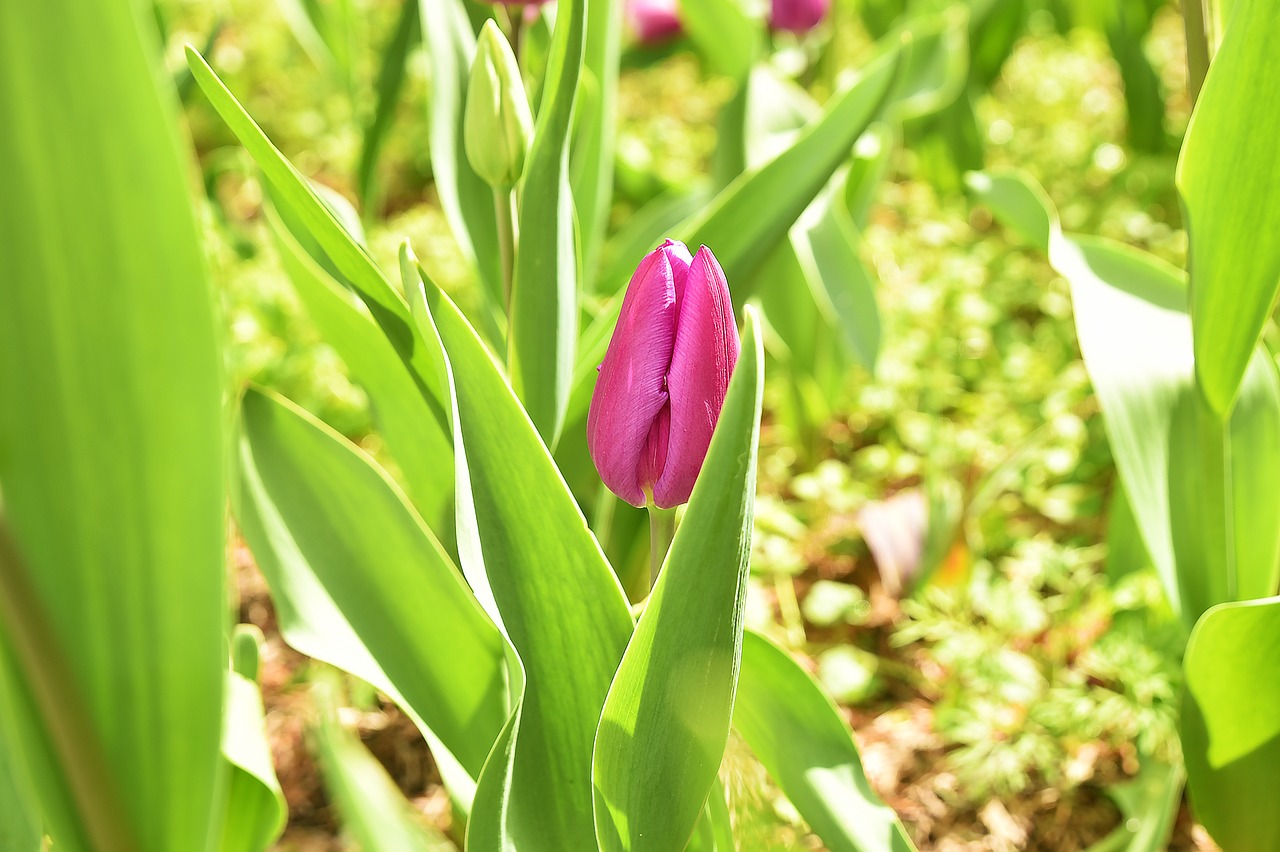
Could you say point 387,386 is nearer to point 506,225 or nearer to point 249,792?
point 506,225

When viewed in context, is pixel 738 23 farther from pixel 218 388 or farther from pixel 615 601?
pixel 218 388

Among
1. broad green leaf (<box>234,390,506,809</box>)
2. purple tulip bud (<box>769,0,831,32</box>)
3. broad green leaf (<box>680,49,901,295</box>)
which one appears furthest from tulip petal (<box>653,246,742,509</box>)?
purple tulip bud (<box>769,0,831,32</box>)

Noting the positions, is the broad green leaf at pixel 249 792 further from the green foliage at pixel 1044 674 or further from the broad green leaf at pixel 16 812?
the green foliage at pixel 1044 674

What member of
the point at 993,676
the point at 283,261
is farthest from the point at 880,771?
the point at 283,261

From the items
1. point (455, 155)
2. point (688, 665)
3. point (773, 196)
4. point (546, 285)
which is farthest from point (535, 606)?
point (455, 155)

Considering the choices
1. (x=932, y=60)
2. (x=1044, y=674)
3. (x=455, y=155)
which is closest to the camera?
(x=455, y=155)

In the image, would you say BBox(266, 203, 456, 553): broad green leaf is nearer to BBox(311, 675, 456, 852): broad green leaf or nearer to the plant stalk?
the plant stalk

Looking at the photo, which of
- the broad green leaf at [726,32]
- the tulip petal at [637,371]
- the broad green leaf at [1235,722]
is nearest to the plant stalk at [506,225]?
the tulip petal at [637,371]
